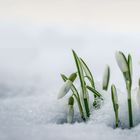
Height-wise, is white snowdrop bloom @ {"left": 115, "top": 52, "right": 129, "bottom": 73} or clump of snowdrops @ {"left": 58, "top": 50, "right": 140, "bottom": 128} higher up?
white snowdrop bloom @ {"left": 115, "top": 52, "right": 129, "bottom": 73}

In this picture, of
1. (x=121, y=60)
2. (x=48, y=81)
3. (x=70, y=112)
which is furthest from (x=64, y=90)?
(x=48, y=81)

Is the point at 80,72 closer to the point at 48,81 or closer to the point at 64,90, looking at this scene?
the point at 64,90

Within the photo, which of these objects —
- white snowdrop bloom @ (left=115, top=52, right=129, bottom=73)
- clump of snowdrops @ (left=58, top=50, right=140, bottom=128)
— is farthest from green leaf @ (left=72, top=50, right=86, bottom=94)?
white snowdrop bloom @ (left=115, top=52, right=129, bottom=73)

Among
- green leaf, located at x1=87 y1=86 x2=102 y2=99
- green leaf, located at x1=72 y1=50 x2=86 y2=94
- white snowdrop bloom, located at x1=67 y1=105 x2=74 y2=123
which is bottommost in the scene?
white snowdrop bloom, located at x1=67 y1=105 x2=74 y2=123

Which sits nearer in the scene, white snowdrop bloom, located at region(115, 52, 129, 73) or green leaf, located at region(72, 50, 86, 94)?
white snowdrop bloom, located at region(115, 52, 129, 73)

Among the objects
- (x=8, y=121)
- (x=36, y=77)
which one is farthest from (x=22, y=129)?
(x=36, y=77)

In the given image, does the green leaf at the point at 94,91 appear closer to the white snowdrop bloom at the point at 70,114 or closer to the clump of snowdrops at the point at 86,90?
the clump of snowdrops at the point at 86,90

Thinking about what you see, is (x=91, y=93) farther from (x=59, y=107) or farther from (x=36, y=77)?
(x=36, y=77)

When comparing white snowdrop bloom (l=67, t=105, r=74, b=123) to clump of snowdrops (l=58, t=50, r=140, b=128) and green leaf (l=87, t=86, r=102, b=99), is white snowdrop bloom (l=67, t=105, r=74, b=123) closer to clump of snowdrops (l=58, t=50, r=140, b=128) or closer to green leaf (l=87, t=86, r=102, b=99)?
clump of snowdrops (l=58, t=50, r=140, b=128)
